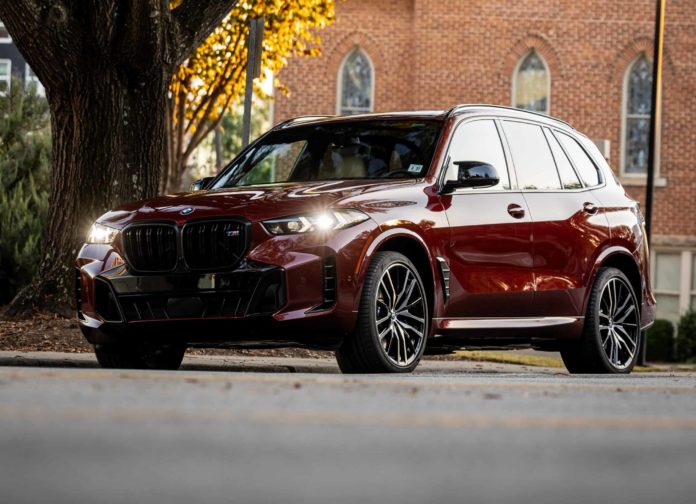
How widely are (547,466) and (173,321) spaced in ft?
17.3

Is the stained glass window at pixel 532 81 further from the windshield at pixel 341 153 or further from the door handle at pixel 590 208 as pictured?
the windshield at pixel 341 153

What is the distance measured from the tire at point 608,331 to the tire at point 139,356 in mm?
2840

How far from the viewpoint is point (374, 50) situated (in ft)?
103

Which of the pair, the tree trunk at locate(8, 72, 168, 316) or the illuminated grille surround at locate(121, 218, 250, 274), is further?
the tree trunk at locate(8, 72, 168, 316)

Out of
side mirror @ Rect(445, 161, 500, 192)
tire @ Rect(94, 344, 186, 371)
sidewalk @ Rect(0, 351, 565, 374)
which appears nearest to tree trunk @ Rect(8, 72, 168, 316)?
sidewalk @ Rect(0, 351, 565, 374)

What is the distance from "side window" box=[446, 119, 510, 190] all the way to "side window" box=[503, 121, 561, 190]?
0.49 ft

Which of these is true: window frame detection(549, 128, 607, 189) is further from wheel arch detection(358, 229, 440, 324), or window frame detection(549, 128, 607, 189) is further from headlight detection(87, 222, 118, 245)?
headlight detection(87, 222, 118, 245)

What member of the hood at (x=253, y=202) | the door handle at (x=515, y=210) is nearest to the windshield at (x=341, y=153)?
the hood at (x=253, y=202)

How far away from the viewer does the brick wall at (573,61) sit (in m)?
31.0

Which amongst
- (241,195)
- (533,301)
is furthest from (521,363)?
(241,195)

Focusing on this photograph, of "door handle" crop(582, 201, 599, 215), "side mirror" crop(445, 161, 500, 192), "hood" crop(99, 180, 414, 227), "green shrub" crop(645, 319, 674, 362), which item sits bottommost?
"green shrub" crop(645, 319, 674, 362)

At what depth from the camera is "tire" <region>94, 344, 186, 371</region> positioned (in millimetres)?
8703

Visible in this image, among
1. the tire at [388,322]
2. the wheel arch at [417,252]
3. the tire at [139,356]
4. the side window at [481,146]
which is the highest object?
the side window at [481,146]

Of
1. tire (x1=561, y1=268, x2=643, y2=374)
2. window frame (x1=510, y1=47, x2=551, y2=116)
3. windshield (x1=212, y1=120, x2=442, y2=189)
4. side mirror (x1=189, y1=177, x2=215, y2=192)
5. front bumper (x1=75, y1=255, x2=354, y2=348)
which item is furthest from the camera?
window frame (x1=510, y1=47, x2=551, y2=116)
